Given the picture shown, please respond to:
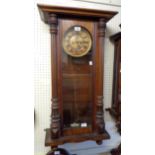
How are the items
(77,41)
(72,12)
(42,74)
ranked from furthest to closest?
1. (42,74)
2. (77,41)
3. (72,12)

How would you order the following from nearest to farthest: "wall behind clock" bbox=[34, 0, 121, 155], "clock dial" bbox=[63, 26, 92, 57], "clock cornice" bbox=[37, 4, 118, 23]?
"clock cornice" bbox=[37, 4, 118, 23]
"clock dial" bbox=[63, 26, 92, 57]
"wall behind clock" bbox=[34, 0, 121, 155]

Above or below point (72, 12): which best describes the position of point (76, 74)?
below

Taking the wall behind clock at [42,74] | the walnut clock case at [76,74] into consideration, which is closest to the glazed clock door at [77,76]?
the walnut clock case at [76,74]

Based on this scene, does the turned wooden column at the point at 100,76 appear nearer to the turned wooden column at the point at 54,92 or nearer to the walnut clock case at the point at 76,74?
the walnut clock case at the point at 76,74

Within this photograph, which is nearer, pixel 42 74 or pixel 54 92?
pixel 54 92

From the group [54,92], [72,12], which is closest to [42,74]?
[54,92]

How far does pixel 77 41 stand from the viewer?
Answer: 1.16 m

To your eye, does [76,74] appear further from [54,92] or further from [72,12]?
[72,12]

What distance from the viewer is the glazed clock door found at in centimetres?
113

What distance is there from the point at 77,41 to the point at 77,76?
1.01ft

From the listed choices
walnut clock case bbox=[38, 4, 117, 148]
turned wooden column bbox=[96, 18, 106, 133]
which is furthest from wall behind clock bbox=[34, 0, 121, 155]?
turned wooden column bbox=[96, 18, 106, 133]

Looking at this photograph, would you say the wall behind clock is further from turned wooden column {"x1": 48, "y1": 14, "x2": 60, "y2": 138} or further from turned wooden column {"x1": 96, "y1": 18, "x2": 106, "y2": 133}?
turned wooden column {"x1": 96, "y1": 18, "x2": 106, "y2": 133}
